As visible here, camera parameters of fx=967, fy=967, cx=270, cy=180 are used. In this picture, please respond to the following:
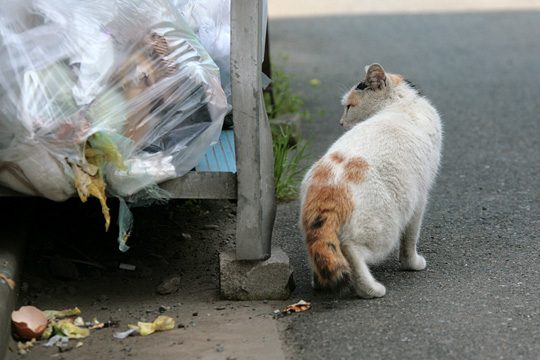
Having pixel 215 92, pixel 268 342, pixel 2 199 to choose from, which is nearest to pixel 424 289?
pixel 268 342

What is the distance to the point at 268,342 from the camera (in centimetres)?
386

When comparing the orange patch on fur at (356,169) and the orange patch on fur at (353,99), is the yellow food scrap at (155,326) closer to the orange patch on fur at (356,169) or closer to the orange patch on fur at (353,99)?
the orange patch on fur at (356,169)

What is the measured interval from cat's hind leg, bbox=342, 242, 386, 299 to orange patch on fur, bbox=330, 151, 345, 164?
39 cm

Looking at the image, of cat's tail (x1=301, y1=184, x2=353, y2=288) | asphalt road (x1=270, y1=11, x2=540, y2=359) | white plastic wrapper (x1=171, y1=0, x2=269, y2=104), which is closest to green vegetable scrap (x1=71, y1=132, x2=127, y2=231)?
cat's tail (x1=301, y1=184, x2=353, y2=288)

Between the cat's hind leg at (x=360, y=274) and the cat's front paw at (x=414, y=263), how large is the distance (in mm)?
440

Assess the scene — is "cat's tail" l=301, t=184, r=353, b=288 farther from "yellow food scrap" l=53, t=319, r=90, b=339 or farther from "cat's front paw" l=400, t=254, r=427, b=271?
"yellow food scrap" l=53, t=319, r=90, b=339

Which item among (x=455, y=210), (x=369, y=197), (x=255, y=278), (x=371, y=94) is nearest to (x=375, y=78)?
(x=371, y=94)

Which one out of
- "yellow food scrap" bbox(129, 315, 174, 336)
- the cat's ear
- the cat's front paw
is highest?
the cat's ear

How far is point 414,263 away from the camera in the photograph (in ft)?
15.1

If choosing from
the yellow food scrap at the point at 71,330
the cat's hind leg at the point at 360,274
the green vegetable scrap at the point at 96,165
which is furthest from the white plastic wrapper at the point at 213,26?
the yellow food scrap at the point at 71,330

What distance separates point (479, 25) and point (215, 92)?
9309 millimetres

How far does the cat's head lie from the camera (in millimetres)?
4730

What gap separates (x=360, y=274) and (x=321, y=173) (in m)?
0.48

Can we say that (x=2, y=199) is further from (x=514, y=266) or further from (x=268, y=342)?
(x=514, y=266)
